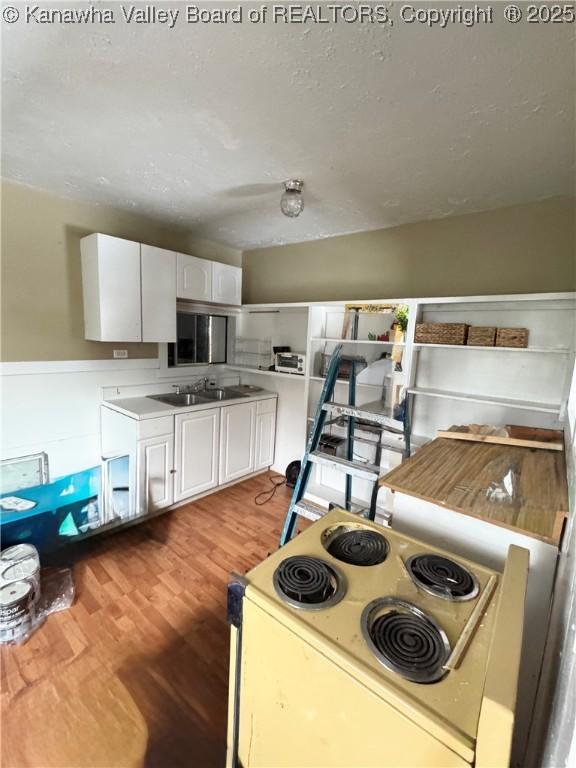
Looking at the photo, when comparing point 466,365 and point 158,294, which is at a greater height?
point 158,294

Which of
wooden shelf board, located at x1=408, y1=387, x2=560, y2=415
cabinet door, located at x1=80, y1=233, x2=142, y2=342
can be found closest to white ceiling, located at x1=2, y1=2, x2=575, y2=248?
cabinet door, located at x1=80, y1=233, x2=142, y2=342

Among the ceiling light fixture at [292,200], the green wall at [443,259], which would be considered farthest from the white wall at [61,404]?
the ceiling light fixture at [292,200]

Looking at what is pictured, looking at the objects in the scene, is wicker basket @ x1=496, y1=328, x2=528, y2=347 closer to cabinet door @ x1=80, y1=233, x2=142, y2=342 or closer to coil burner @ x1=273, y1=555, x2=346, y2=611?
coil burner @ x1=273, y1=555, x2=346, y2=611

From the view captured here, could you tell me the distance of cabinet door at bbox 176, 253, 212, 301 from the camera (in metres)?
2.77

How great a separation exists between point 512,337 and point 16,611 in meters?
2.98

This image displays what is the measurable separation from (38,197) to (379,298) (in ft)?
8.08

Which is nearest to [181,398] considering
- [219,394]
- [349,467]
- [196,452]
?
[219,394]

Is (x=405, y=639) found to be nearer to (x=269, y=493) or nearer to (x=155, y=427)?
(x=155, y=427)

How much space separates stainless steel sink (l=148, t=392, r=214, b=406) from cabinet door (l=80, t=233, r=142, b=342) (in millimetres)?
611

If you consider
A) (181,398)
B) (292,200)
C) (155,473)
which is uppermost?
(292,200)

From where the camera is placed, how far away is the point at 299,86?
1.17 metres

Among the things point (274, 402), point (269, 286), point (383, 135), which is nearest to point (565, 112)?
point (383, 135)

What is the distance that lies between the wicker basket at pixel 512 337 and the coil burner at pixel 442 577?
1520mm

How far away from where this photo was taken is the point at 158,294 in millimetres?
2615
